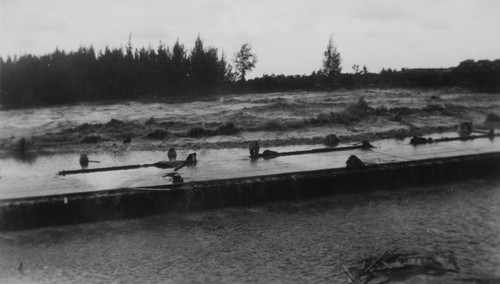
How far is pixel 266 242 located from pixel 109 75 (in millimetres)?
37364

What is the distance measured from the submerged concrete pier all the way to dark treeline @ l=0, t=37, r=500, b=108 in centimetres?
2699

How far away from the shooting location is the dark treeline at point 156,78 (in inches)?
1414

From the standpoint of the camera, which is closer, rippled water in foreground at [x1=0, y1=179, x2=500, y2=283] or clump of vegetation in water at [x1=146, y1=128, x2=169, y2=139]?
rippled water in foreground at [x1=0, y1=179, x2=500, y2=283]

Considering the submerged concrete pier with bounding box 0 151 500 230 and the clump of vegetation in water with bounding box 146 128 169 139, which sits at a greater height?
the clump of vegetation in water with bounding box 146 128 169 139

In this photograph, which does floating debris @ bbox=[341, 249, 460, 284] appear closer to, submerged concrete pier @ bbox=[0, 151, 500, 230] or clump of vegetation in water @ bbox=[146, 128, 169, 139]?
submerged concrete pier @ bbox=[0, 151, 500, 230]

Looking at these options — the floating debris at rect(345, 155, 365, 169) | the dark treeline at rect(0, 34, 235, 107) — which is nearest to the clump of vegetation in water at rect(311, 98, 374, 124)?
the floating debris at rect(345, 155, 365, 169)

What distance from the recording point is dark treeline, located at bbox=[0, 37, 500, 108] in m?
35.9

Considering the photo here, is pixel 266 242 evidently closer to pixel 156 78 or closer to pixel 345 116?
pixel 345 116

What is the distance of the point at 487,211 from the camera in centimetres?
648

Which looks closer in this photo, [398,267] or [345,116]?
[398,267]

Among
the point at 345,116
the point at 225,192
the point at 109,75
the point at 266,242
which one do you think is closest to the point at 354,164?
the point at 225,192

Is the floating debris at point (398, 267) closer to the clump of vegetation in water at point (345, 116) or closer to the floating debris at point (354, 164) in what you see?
the floating debris at point (354, 164)

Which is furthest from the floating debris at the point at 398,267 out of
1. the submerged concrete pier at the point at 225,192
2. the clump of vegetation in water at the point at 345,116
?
the clump of vegetation in water at the point at 345,116

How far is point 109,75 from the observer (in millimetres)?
39594
